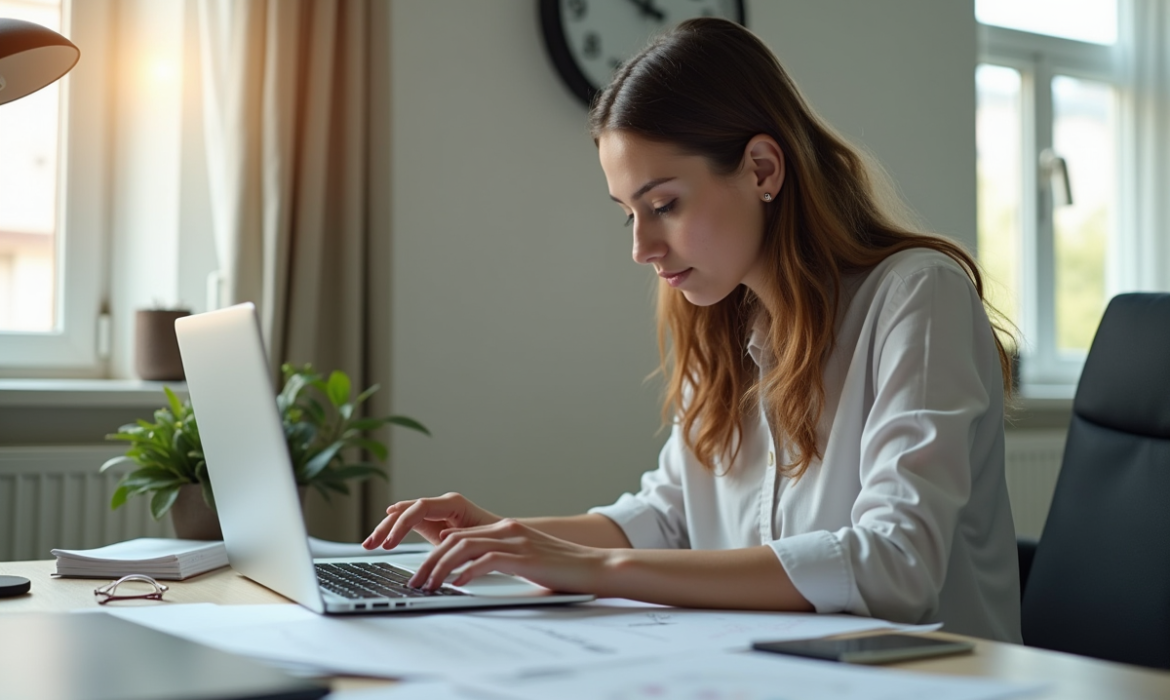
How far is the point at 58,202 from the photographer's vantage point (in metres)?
2.29

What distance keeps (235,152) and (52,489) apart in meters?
0.68

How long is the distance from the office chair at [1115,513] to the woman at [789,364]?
0.18 metres

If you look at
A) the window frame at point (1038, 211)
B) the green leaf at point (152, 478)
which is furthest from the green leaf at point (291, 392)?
the window frame at point (1038, 211)

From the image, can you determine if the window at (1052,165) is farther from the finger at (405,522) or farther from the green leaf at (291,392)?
the finger at (405,522)

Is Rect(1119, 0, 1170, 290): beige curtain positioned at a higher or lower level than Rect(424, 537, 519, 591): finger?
higher

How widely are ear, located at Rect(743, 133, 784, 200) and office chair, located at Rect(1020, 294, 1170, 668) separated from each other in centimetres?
48

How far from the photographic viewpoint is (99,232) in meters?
2.31

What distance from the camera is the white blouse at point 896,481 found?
3.18 ft

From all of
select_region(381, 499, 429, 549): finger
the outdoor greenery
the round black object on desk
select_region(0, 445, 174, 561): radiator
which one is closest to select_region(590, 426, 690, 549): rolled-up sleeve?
select_region(381, 499, 429, 549): finger

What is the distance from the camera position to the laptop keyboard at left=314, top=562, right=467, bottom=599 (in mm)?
923

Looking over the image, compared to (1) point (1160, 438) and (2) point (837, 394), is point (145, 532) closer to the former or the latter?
(2) point (837, 394)

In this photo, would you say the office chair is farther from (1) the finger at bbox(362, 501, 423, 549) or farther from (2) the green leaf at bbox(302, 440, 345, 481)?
(2) the green leaf at bbox(302, 440, 345, 481)

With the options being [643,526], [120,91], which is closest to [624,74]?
[643,526]

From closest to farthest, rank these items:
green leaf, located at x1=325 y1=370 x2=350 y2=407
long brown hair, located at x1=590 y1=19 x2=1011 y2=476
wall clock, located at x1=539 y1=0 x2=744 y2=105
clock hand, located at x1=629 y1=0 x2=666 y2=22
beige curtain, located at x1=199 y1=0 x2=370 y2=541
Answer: long brown hair, located at x1=590 y1=19 x2=1011 y2=476 → green leaf, located at x1=325 y1=370 x2=350 y2=407 → beige curtain, located at x1=199 y1=0 x2=370 y2=541 → wall clock, located at x1=539 y1=0 x2=744 y2=105 → clock hand, located at x1=629 y1=0 x2=666 y2=22
